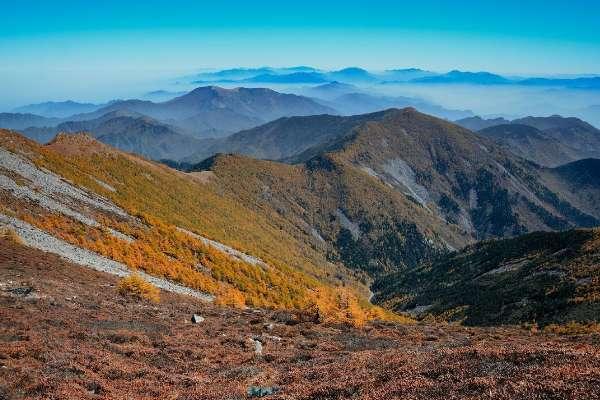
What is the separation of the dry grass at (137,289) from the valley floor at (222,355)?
0.84 m

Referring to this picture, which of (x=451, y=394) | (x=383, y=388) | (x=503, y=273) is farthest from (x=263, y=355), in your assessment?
(x=503, y=273)

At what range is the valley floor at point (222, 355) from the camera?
50.9ft

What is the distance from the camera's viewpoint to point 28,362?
1975cm

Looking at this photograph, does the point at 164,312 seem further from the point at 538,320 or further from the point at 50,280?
the point at 538,320

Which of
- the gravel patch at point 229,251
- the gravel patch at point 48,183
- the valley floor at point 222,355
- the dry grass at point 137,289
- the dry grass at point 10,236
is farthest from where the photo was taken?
the gravel patch at point 229,251

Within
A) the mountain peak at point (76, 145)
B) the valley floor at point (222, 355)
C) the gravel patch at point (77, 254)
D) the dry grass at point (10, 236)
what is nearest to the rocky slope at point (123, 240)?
the gravel patch at point (77, 254)

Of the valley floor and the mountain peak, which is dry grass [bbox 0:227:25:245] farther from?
the mountain peak

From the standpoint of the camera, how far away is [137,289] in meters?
37.7

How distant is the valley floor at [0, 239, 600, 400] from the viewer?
15.5 m

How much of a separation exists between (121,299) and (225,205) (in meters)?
122

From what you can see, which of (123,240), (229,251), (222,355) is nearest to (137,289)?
(222,355)

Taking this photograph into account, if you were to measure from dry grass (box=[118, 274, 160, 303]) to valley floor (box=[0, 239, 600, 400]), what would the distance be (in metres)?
0.84

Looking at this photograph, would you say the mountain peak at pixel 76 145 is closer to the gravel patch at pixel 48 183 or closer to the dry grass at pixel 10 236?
the gravel patch at pixel 48 183

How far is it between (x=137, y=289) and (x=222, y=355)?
15.3 metres
